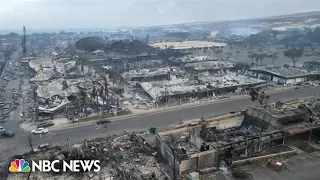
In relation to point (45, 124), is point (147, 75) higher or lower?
higher

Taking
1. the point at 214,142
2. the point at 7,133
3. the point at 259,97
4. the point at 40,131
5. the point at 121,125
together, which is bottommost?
the point at 121,125

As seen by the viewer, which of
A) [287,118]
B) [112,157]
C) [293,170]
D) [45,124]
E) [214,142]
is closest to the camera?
[293,170]

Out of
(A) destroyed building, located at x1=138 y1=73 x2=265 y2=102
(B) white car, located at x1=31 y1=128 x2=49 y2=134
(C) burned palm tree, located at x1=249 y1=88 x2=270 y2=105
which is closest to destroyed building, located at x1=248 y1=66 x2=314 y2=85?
(A) destroyed building, located at x1=138 y1=73 x2=265 y2=102

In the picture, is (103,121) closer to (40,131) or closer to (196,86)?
(40,131)

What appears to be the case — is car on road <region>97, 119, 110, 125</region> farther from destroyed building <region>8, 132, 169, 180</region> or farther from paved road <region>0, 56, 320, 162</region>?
destroyed building <region>8, 132, 169, 180</region>

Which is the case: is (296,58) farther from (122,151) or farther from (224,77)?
(122,151)

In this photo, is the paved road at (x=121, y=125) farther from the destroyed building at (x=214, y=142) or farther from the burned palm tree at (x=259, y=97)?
the destroyed building at (x=214, y=142)

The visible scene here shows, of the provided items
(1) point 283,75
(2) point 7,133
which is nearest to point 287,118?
(1) point 283,75
